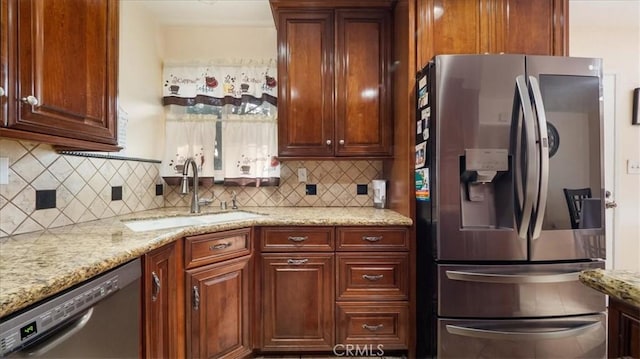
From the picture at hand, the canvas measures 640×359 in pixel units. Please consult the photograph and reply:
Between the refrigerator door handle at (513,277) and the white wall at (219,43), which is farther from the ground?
the white wall at (219,43)

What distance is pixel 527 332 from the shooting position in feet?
4.66

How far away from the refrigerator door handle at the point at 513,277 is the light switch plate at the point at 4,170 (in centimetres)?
211

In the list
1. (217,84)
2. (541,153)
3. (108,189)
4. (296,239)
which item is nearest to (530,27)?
(541,153)

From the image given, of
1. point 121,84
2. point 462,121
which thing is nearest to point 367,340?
point 462,121

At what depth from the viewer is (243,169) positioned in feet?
7.50

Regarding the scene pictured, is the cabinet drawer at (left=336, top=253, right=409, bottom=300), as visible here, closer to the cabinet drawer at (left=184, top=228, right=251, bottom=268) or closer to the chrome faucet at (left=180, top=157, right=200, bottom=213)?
the cabinet drawer at (left=184, top=228, right=251, bottom=268)

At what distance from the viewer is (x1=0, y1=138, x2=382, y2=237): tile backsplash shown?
122 centimetres

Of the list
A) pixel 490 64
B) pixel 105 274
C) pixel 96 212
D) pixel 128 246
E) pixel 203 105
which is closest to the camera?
pixel 105 274

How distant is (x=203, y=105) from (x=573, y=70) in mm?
2437

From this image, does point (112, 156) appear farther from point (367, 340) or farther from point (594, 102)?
point (594, 102)

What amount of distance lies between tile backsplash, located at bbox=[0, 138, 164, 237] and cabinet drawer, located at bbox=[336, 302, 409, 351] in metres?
1.56

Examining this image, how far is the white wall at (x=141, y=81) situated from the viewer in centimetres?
188

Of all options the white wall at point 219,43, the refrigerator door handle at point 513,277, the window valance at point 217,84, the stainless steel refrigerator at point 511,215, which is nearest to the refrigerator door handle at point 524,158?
the stainless steel refrigerator at point 511,215

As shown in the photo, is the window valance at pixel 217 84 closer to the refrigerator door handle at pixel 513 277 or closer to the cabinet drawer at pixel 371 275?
the cabinet drawer at pixel 371 275
